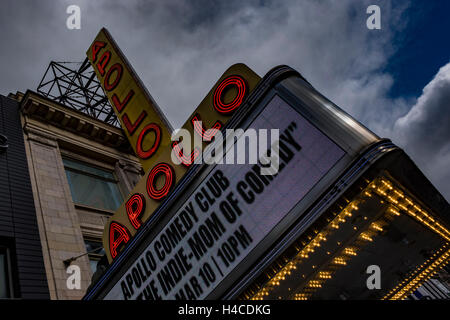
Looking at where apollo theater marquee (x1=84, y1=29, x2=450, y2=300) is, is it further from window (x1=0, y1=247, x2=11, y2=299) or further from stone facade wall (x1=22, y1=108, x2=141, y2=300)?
stone facade wall (x1=22, y1=108, x2=141, y2=300)

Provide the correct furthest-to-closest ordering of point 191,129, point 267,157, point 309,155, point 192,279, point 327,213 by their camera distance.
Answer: point 191,129 → point 192,279 → point 267,157 → point 309,155 → point 327,213

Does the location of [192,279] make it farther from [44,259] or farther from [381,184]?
[44,259]

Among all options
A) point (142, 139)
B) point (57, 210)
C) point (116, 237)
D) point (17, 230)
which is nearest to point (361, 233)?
point (116, 237)

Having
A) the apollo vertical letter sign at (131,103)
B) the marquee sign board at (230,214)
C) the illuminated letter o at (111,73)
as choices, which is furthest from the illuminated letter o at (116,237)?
the illuminated letter o at (111,73)

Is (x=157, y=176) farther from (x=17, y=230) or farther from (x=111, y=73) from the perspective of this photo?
(x=17, y=230)

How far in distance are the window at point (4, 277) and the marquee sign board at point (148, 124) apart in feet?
11.3

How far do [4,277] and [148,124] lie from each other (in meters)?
5.98

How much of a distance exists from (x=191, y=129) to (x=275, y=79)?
2246 mm

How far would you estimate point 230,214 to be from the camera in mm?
4691

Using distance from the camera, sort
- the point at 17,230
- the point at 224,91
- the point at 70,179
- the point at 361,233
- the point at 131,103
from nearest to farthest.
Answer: the point at 361,233
the point at 224,91
the point at 131,103
the point at 17,230
the point at 70,179

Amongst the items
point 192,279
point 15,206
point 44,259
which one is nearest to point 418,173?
point 192,279

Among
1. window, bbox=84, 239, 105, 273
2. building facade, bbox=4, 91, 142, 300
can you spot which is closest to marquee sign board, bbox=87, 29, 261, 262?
building facade, bbox=4, 91, 142, 300

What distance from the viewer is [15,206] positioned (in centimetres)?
1045

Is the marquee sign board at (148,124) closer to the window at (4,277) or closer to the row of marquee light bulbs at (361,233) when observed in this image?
the row of marquee light bulbs at (361,233)
